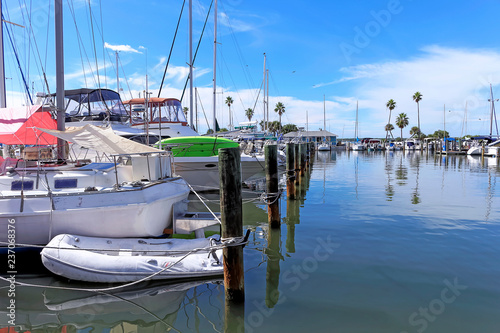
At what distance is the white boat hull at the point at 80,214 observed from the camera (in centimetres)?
672

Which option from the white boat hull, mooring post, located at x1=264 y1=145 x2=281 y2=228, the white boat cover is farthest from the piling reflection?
the white boat cover

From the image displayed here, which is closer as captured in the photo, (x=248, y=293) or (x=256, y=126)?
(x=248, y=293)

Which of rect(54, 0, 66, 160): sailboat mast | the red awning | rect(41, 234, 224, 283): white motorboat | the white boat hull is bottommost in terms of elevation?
rect(41, 234, 224, 283): white motorboat

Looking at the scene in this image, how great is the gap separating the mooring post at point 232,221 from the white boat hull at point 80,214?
96.4 inches

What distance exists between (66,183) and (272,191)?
5.46 m

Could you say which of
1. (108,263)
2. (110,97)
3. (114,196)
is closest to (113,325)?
(108,263)

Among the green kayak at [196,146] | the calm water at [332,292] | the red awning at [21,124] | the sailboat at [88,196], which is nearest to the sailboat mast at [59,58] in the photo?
the sailboat at [88,196]

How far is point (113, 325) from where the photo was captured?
5.02m

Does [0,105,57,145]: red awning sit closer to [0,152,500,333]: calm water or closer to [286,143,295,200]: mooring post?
[0,152,500,333]: calm water

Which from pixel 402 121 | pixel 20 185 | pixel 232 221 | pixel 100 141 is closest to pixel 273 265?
pixel 232 221

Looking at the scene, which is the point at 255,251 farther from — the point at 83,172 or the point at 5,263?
the point at 5,263

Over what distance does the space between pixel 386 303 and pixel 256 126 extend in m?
36.7

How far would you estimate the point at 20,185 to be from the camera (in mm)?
7480

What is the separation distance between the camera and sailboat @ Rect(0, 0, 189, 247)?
266 inches
